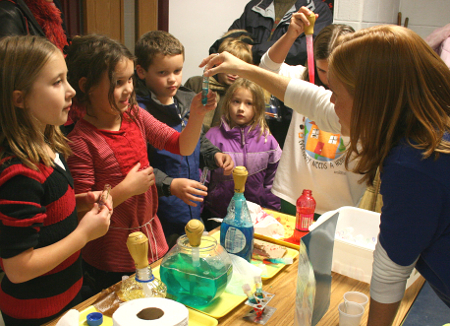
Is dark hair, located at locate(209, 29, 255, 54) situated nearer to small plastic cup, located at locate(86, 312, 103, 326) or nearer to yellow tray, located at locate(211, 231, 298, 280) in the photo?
yellow tray, located at locate(211, 231, 298, 280)

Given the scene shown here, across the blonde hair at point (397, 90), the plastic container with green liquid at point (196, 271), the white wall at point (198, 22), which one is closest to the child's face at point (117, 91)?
the plastic container with green liquid at point (196, 271)

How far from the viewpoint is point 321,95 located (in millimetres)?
1351

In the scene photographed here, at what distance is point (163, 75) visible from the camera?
5.96ft

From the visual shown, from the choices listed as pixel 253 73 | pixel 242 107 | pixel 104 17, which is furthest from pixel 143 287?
pixel 104 17

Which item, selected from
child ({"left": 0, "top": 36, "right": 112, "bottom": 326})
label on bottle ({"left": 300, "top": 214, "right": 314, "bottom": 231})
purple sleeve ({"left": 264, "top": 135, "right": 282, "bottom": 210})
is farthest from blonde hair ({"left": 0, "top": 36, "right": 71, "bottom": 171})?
purple sleeve ({"left": 264, "top": 135, "right": 282, "bottom": 210})

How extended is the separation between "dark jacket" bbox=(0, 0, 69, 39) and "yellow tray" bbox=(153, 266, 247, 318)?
4.13ft

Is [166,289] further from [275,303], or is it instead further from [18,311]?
[18,311]

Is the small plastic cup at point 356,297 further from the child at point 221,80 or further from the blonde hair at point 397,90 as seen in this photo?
the child at point 221,80

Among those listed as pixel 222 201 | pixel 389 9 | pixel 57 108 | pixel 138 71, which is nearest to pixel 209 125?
pixel 222 201

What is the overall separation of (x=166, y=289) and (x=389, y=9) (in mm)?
3445

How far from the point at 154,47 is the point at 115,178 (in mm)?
719

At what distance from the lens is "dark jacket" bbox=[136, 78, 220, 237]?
6.07 ft

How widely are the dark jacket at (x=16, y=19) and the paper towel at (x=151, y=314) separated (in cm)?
123

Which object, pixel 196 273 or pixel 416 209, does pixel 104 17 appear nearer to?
pixel 196 273
